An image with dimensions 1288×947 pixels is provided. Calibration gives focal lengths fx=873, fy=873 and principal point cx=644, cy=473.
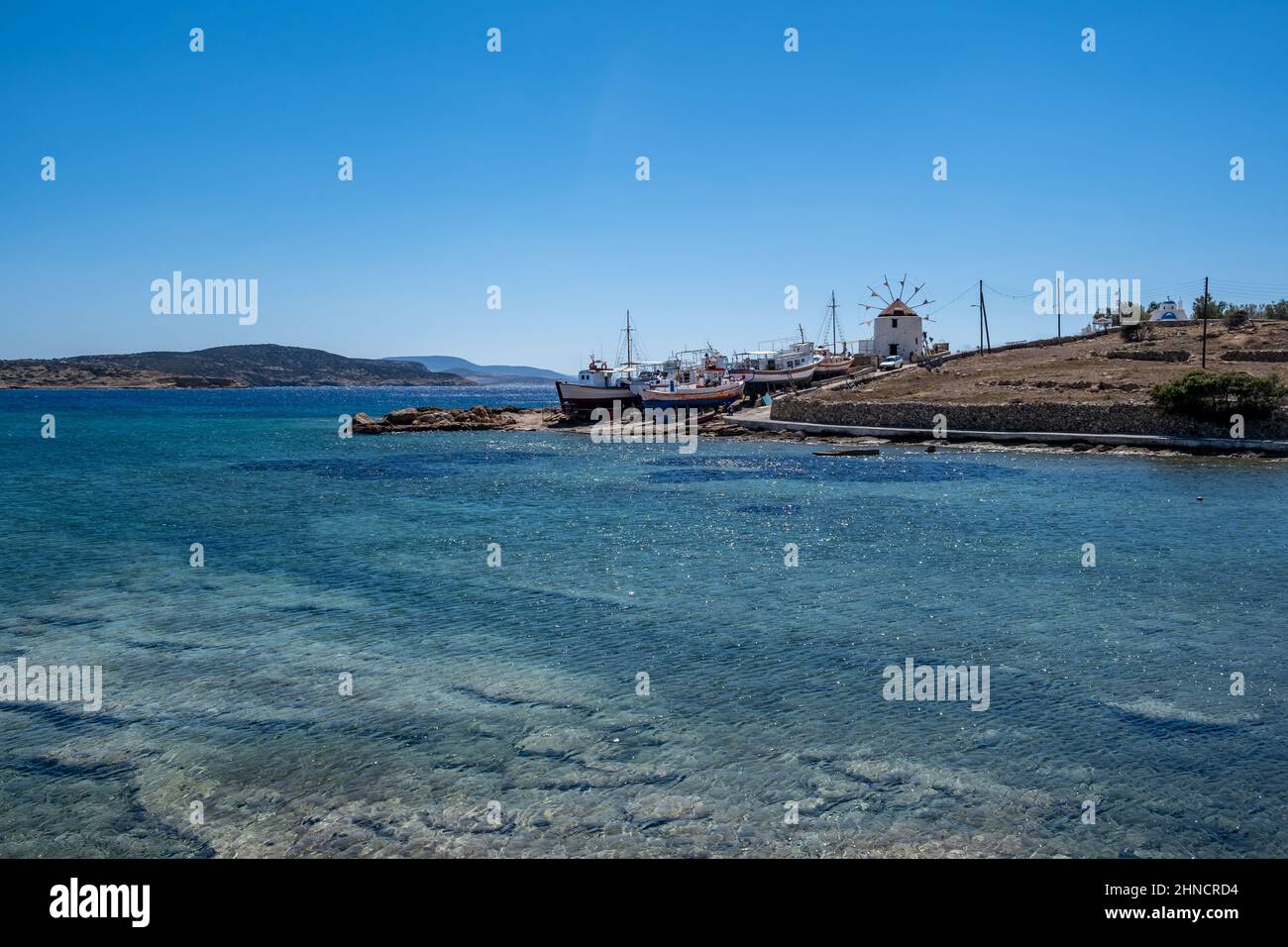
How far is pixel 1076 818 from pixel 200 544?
2296cm

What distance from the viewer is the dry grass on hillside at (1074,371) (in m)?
54.6

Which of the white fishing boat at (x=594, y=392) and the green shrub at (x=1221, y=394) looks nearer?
the green shrub at (x=1221, y=394)

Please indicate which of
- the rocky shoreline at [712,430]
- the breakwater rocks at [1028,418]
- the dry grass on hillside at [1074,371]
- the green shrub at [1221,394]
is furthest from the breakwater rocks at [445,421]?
the green shrub at [1221,394]

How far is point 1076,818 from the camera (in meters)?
8.83

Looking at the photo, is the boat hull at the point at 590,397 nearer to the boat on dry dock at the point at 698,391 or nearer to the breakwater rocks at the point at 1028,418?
the boat on dry dock at the point at 698,391

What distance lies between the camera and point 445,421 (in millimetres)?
82312

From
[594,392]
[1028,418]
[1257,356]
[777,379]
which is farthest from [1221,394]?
[594,392]

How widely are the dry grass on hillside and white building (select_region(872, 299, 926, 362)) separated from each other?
11690 millimetres

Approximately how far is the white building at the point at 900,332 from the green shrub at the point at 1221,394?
41.6 meters

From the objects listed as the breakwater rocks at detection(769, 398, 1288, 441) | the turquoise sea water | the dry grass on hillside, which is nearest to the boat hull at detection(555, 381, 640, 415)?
the breakwater rocks at detection(769, 398, 1288, 441)

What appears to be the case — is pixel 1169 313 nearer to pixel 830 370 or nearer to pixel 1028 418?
pixel 830 370

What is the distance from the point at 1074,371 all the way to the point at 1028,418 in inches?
459
